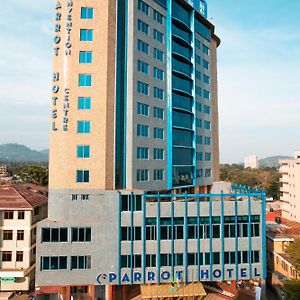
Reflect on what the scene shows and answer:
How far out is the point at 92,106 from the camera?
147 ft

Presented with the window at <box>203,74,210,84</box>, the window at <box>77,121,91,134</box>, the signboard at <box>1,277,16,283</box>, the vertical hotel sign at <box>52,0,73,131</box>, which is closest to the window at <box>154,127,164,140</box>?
the window at <box>77,121,91,134</box>

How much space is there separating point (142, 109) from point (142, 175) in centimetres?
1029

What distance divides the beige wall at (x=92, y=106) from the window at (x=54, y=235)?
581 cm

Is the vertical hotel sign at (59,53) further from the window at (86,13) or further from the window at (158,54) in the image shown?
the window at (158,54)

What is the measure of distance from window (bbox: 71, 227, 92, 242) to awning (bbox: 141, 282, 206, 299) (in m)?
9.77

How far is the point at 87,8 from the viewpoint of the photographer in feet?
150

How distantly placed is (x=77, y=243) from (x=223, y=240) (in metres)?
19.4

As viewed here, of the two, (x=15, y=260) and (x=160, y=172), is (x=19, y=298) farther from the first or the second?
(x=160, y=172)

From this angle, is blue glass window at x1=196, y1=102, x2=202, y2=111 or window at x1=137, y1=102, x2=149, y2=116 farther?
blue glass window at x1=196, y1=102, x2=202, y2=111

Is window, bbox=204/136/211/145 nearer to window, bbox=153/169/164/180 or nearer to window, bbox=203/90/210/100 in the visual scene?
window, bbox=203/90/210/100

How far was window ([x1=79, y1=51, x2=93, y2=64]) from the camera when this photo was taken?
45281 mm

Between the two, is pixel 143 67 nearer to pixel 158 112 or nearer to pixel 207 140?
pixel 158 112

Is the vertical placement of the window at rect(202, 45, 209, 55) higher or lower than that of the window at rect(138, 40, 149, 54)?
higher

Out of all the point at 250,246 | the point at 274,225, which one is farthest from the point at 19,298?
the point at 274,225
